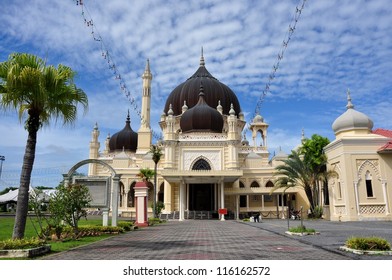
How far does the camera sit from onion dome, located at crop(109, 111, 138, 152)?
184ft

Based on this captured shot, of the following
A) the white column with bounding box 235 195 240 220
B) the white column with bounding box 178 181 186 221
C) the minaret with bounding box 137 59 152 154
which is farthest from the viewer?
the minaret with bounding box 137 59 152 154

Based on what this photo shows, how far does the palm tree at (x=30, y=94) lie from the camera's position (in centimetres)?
1031

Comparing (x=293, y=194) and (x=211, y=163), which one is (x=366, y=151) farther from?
(x=211, y=163)

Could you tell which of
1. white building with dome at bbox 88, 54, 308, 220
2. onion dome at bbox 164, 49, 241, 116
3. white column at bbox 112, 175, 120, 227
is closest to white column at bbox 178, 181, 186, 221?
white building with dome at bbox 88, 54, 308, 220

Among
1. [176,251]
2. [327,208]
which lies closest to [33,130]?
[176,251]

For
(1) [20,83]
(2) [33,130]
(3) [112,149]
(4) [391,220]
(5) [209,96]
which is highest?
(5) [209,96]

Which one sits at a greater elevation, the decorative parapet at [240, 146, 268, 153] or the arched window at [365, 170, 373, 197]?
the decorative parapet at [240, 146, 268, 153]

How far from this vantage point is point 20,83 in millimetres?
10422

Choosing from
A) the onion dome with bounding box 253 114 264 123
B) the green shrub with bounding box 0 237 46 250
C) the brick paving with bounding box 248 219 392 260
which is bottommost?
the brick paving with bounding box 248 219 392 260

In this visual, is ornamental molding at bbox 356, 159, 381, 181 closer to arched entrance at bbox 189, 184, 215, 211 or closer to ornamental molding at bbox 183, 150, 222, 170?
ornamental molding at bbox 183, 150, 222, 170

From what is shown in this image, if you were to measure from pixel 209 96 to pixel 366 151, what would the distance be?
28.1 metres

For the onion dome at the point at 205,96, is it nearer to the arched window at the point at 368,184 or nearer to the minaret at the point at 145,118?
the minaret at the point at 145,118

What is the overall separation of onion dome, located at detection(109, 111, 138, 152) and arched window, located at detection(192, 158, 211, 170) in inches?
701

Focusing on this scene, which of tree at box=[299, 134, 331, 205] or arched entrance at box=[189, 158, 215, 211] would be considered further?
arched entrance at box=[189, 158, 215, 211]
